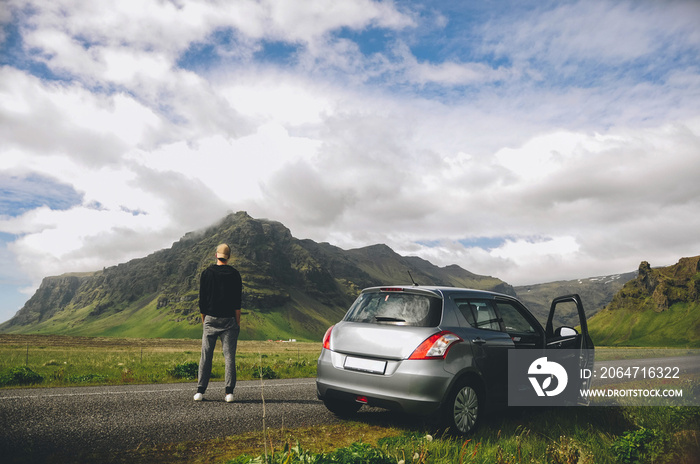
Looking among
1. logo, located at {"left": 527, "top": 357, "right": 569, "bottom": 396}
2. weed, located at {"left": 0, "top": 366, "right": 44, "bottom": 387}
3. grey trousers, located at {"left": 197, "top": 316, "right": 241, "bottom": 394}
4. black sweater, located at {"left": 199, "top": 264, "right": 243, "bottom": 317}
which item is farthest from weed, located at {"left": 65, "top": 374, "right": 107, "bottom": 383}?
logo, located at {"left": 527, "top": 357, "right": 569, "bottom": 396}

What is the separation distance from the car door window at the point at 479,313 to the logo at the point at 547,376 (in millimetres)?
969

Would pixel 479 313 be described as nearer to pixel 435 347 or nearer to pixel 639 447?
pixel 435 347

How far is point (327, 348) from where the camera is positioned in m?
6.81

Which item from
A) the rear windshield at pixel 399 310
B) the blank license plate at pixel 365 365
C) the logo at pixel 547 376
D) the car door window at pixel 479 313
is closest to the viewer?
the blank license plate at pixel 365 365

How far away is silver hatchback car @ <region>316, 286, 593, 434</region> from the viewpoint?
18.7 feet

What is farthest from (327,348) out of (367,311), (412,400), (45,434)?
(45,434)

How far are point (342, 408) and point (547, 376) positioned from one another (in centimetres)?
324

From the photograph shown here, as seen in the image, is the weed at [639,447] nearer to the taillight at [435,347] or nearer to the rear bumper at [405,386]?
the rear bumper at [405,386]

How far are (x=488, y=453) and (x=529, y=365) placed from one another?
2.61 m

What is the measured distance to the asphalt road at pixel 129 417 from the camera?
17.2 ft

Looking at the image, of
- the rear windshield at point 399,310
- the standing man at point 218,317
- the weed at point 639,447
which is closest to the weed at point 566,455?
the weed at point 639,447

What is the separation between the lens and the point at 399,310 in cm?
636

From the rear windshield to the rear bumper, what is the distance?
58cm

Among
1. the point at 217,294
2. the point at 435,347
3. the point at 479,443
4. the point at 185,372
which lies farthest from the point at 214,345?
the point at 185,372
